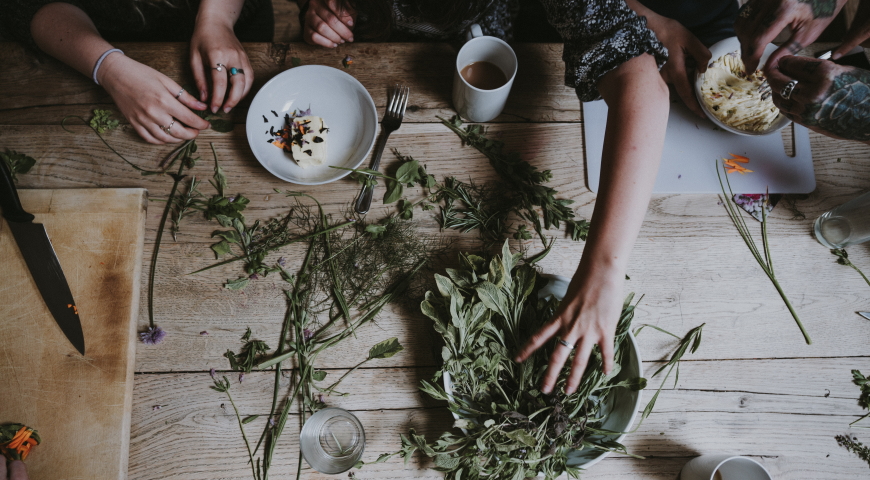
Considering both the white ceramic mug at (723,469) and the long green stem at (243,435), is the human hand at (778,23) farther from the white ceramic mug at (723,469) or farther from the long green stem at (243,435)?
the long green stem at (243,435)

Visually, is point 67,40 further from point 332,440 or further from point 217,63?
point 332,440

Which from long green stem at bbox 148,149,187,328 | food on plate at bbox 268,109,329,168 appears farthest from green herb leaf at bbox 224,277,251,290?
food on plate at bbox 268,109,329,168

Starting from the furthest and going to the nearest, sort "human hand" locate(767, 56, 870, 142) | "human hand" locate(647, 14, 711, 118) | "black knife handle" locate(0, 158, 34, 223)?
"human hand" locate(647, 14, 711, 118) < "black knife handle" locate(0, 158, 34, 223) < "human hand" locate(767, 56, 870, 142)

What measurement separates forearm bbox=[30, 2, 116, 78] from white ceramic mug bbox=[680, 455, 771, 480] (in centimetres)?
144

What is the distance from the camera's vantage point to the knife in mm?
825

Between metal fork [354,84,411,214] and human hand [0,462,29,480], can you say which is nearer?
human hand [0,462,29,480]

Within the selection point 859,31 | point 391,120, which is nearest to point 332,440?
point 391,120

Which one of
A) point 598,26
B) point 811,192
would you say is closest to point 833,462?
point 811,192

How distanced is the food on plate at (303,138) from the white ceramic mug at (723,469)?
947 mm

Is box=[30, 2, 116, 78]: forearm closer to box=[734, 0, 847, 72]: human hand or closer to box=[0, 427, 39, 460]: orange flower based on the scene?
box=[0, 427, 39, 460]: orange flower

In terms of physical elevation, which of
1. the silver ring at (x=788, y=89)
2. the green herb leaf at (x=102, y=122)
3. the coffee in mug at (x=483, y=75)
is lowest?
the green herb leaf at (x=102, y=122)

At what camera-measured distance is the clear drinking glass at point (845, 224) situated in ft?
2.83

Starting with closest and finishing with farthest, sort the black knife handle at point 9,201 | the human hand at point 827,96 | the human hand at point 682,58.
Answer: the human hand at point 827,96
the black knife handle at point 9,201
the human hand at point 682,58

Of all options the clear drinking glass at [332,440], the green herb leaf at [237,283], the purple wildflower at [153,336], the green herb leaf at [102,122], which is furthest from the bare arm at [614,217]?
the green herb leaf at [102,122]
